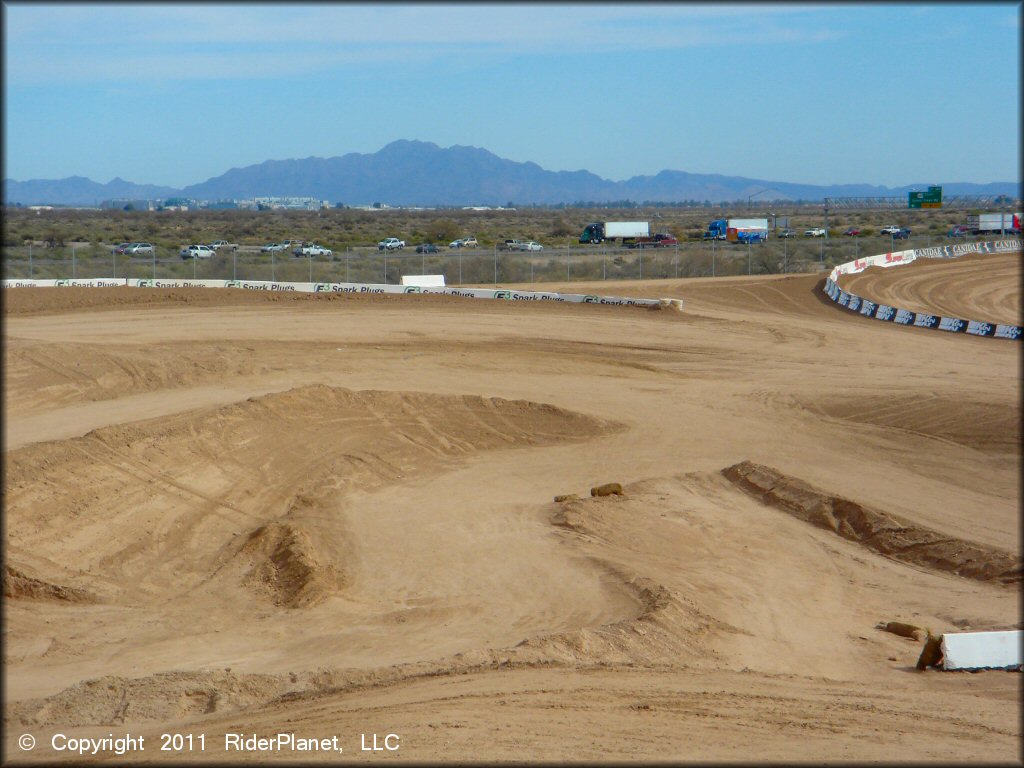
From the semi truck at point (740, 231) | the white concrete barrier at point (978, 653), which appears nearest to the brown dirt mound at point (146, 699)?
Answer: the white concrete barrier at point (978, 653)

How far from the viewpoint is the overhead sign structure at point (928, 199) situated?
8650cm

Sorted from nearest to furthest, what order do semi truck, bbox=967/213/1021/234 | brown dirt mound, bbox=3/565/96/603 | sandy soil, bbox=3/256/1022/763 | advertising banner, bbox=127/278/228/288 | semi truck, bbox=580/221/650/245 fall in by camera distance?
sandy soil, bbox=3/256/1022/763 → brown dirt mound, bbox=3/565/96/603 → advertising banner, bbox=127/278/228/288 → semi truck, bbox=580/221/650/245 → semi truck, bbox=967/213/1021/234

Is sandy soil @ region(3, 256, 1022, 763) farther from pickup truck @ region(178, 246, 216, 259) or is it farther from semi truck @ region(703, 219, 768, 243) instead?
semi truck @ region(703, 219, 768, 243)

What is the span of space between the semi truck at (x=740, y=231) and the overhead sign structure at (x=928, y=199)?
1244 centimetres

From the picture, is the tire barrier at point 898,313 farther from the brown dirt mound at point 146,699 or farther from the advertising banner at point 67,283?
the brown dirt mound at point 146,699

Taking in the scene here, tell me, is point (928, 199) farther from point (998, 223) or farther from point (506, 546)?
point (506, 546)

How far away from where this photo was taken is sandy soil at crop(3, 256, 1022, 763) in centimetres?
1031

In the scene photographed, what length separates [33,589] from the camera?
1500 cm

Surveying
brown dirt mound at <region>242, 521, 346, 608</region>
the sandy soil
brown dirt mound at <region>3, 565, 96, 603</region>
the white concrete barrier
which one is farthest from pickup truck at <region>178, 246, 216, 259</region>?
the white concrete barrier

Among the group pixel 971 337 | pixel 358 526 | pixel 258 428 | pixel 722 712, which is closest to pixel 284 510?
pixel 358 526

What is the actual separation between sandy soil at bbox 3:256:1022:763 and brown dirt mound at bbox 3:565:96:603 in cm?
5

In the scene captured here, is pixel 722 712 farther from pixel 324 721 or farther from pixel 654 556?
pixel 654 556

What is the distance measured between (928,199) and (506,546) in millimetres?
79814

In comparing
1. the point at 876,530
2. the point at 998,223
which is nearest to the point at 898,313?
the point at 876,530
